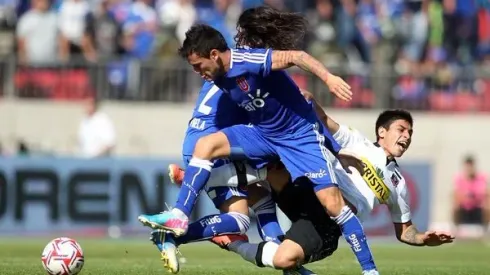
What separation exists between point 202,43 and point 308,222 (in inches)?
70.4

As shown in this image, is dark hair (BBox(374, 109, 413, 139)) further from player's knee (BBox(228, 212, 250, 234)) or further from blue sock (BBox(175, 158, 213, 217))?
blue sock (BBox(175, 158, 213, 217))

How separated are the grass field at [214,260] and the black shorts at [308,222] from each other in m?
1.73

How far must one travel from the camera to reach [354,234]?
34.2 ft

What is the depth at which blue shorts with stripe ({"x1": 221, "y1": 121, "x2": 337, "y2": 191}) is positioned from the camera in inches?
414

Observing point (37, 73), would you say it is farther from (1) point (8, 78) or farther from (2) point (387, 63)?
(2) point (387, 63)

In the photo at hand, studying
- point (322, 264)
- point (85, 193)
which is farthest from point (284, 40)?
point (85, 193)

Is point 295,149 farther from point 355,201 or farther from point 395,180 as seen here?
point 395,180

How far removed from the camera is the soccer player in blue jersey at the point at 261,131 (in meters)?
10.4

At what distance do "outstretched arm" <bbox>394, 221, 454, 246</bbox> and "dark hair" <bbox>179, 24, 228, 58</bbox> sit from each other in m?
2.26

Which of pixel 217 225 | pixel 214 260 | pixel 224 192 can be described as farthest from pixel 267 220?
pixel 214 260

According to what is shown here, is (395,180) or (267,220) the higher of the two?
(395,180)

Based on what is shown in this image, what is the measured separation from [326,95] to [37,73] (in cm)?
522

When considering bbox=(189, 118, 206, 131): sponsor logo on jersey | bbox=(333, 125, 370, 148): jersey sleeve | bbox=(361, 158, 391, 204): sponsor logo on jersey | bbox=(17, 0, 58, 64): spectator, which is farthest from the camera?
bbox=(17, 0, 58, 64): spectator

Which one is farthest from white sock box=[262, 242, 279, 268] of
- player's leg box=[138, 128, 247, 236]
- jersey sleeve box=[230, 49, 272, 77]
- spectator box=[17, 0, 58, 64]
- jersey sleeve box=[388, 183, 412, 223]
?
spectator box=[17, 0, 58, 64]
